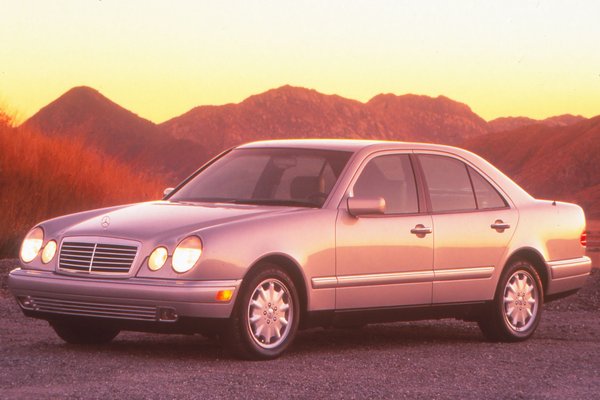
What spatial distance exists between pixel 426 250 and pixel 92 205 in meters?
13.5

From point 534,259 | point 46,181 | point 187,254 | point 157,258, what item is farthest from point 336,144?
point 46,181

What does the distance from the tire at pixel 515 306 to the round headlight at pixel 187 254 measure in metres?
3.19

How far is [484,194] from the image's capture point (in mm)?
11203

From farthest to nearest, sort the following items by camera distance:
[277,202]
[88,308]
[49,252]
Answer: [277,202] → [49,252] → [88,308]

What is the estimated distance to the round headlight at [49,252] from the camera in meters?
9.45

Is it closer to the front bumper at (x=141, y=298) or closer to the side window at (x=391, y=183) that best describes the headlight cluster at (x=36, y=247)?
the front bumper at (x=141, y=298)

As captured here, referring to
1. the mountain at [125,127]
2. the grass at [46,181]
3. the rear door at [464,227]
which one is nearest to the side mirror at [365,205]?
the rear door at [464,227]

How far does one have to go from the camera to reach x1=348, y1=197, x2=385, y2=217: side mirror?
31.7 ft

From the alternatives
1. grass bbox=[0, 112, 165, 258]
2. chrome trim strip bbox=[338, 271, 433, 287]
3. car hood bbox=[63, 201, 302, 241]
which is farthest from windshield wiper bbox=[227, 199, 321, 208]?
grass bbox=[0, 112, 165, 258]

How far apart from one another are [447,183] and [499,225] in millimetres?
592

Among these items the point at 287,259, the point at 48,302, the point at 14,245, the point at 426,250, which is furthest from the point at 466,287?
the point at 14,245

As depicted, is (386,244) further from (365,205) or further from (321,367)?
(321,367)

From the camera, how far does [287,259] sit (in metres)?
9.30

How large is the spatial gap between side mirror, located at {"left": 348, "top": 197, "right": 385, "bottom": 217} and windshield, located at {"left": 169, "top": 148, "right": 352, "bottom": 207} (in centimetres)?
25
